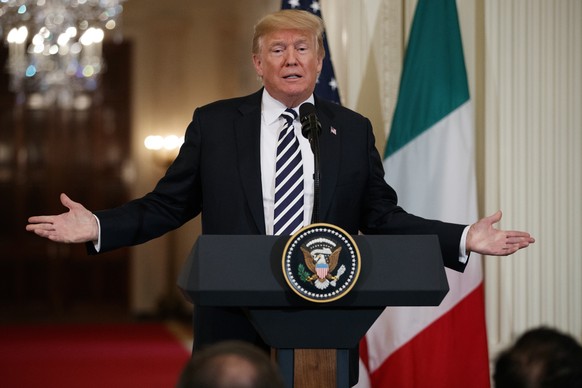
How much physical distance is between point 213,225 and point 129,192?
1180 cm

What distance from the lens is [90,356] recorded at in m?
10.3

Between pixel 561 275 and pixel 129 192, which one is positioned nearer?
pixel 561 275

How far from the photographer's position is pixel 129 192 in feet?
48.1

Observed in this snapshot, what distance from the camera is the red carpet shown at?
8477 millimetres

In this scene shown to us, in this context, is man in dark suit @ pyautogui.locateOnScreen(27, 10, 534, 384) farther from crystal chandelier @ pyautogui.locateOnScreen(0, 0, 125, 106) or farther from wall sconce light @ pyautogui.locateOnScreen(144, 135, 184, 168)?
wall sconce light @ pyautogui.locateOnScreen(144, 135, 184, 168)

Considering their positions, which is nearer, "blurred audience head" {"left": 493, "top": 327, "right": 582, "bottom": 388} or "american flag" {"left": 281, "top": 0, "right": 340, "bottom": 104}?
"blurred audience head" {"left": 493, "top": 327, "right": 582, "bottom": 388}

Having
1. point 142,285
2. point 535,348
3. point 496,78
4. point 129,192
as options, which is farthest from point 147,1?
point 535,348

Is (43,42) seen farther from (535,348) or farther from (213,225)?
(535,348)

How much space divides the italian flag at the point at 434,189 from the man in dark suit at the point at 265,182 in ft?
5.84

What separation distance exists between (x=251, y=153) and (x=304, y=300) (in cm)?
85

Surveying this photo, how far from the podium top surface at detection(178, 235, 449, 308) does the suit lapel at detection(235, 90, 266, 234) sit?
20.5 inches

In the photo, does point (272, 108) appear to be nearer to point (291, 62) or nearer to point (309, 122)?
point (291, 62)

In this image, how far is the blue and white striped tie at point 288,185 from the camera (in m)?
2.88

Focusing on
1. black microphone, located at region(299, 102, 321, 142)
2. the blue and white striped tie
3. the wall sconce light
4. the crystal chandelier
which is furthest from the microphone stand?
the wall sconce light
